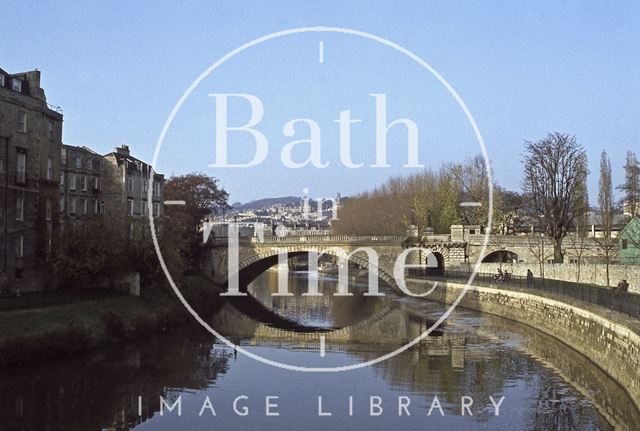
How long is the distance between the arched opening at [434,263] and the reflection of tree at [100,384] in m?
44.6

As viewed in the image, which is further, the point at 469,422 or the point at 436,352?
the point at 436,352

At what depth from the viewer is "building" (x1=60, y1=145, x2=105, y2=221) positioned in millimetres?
62750

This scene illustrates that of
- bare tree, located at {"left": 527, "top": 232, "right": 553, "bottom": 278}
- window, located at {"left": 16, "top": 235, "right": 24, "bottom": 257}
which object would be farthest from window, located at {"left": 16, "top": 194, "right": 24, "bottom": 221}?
bare tree, located at {"left": 527, "top": 232, "right": 553, "bottom": 278}

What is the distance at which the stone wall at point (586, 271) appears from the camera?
44.5 meters

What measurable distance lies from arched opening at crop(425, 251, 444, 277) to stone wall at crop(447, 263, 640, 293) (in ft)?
31.5

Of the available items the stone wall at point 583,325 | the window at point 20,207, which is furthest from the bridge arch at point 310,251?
the window at point 20,207

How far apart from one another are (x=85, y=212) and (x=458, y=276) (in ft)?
119

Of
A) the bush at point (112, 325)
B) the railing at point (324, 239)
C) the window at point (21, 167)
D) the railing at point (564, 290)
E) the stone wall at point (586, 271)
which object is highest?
the window at point (21, 167)

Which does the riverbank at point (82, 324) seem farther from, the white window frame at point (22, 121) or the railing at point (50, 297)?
the white window frame at point (22, 121)

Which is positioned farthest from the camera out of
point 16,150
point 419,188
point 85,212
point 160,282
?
point 419,188

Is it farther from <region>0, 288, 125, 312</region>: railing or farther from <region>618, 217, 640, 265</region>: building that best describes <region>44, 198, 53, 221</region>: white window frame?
<region>618, 217, 640, 265</region>: building

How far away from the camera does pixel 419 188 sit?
109 metres

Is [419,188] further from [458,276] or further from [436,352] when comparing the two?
[436,352]

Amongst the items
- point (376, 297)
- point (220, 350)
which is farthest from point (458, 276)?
point (220, 350)
